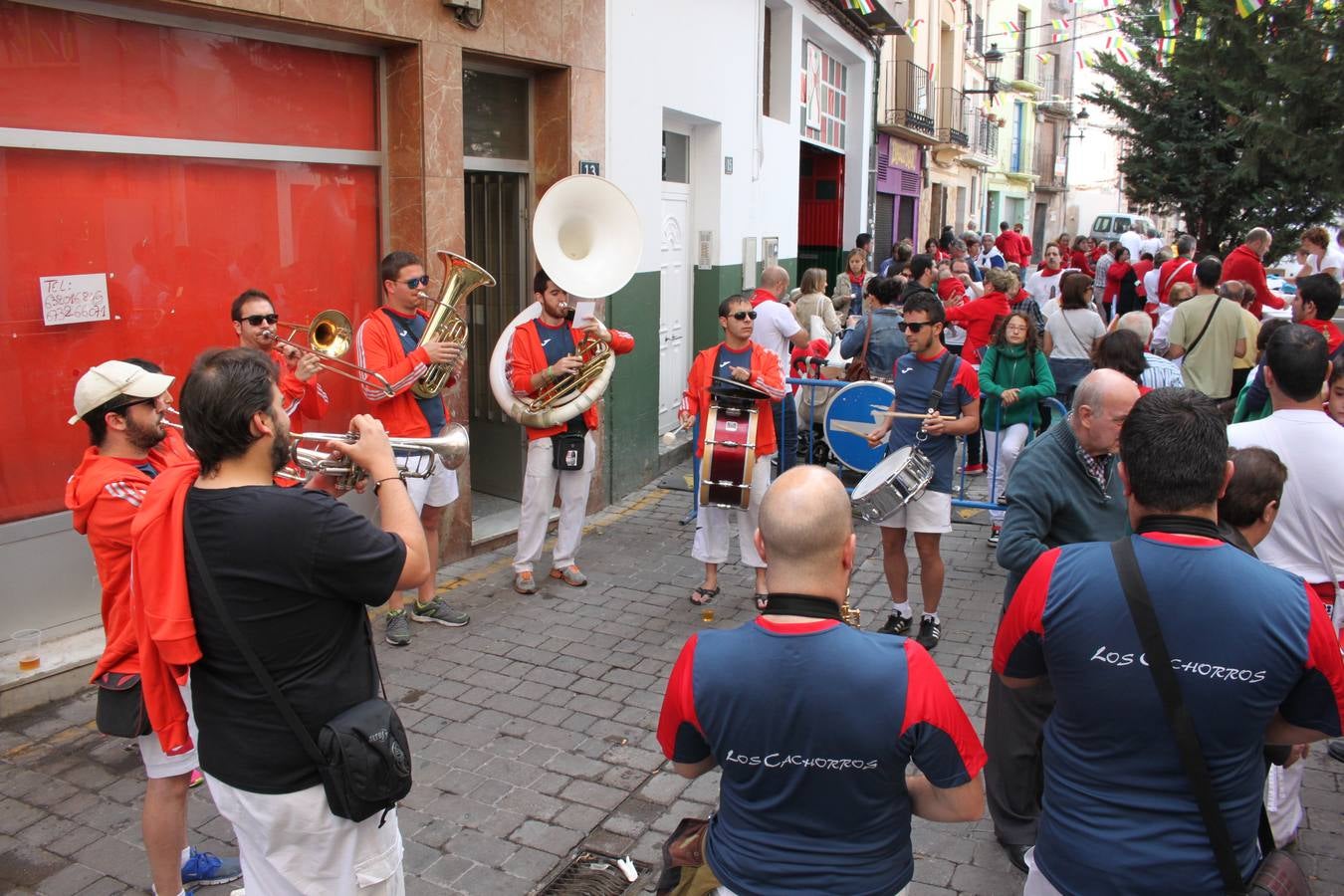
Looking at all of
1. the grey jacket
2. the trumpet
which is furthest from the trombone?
the grey jacket

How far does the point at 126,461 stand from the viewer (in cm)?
365

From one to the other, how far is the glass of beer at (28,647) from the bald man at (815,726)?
4167 mm

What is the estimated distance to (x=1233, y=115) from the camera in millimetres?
11953

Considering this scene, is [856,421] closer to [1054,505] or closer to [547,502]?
[547,502]

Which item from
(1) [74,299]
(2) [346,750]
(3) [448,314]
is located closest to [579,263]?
(3) [448,314]

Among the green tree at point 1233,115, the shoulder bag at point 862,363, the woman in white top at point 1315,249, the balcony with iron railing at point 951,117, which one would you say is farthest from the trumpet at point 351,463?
the balcony with iron railing at point 951,117

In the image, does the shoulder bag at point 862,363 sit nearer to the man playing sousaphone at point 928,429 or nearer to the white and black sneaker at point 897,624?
the man playing sousaphone at point 928,429

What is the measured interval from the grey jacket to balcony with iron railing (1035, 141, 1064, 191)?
40.9 meters

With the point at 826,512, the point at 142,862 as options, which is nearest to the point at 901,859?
the point at 826,512

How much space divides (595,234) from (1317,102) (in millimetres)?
5940

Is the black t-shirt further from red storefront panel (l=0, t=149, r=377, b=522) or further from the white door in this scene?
the white door

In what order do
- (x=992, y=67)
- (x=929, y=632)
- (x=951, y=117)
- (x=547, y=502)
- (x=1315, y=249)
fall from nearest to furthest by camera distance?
(x=929, y=632)
(x=547, y=502)
(x=1315, y=249)
(x=951, y=117)
(x=992, y=67)

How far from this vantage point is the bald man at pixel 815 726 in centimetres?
222

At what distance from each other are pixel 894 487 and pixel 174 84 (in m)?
4.41
